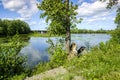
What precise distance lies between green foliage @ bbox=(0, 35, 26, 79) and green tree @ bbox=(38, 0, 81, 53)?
15.1ft

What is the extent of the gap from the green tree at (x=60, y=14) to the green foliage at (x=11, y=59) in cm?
460

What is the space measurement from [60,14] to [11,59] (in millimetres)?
6479

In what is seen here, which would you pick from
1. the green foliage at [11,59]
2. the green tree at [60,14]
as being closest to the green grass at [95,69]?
the green foliage at [11,59]

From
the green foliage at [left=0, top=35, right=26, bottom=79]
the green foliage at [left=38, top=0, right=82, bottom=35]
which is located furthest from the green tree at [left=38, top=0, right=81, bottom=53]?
the green foliage at [left=0, top=35, right=26, bottom=79]

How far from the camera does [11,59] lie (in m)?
14.9

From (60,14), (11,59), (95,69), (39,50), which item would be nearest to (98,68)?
(95,69)

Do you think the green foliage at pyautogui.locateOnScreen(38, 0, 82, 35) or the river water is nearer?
the green foliage at pyautogui.locateOnScreen(38, 0, 82, 35)

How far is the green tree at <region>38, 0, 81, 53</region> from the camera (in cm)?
1919

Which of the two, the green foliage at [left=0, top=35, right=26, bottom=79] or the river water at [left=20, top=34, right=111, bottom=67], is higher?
the green foliage at [left=0, top=35, right=26, bottom=79]

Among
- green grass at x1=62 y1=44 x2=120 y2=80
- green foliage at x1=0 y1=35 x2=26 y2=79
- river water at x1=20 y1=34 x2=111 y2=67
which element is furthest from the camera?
river water at x1=20 y1=34 x2=111 y2=67

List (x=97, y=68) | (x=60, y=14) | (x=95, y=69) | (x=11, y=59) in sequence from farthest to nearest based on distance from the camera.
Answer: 1. (x=60, y=14)
2. (x=11, y=59)
3. (x=97, y=68)
4. (x=95, y=69)

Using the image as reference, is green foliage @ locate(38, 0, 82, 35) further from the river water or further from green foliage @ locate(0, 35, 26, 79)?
green foliage @ locate(0, 35, 26, 79)

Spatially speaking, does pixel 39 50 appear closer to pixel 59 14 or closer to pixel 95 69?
pixel 59 14

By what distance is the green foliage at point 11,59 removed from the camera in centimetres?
1422
